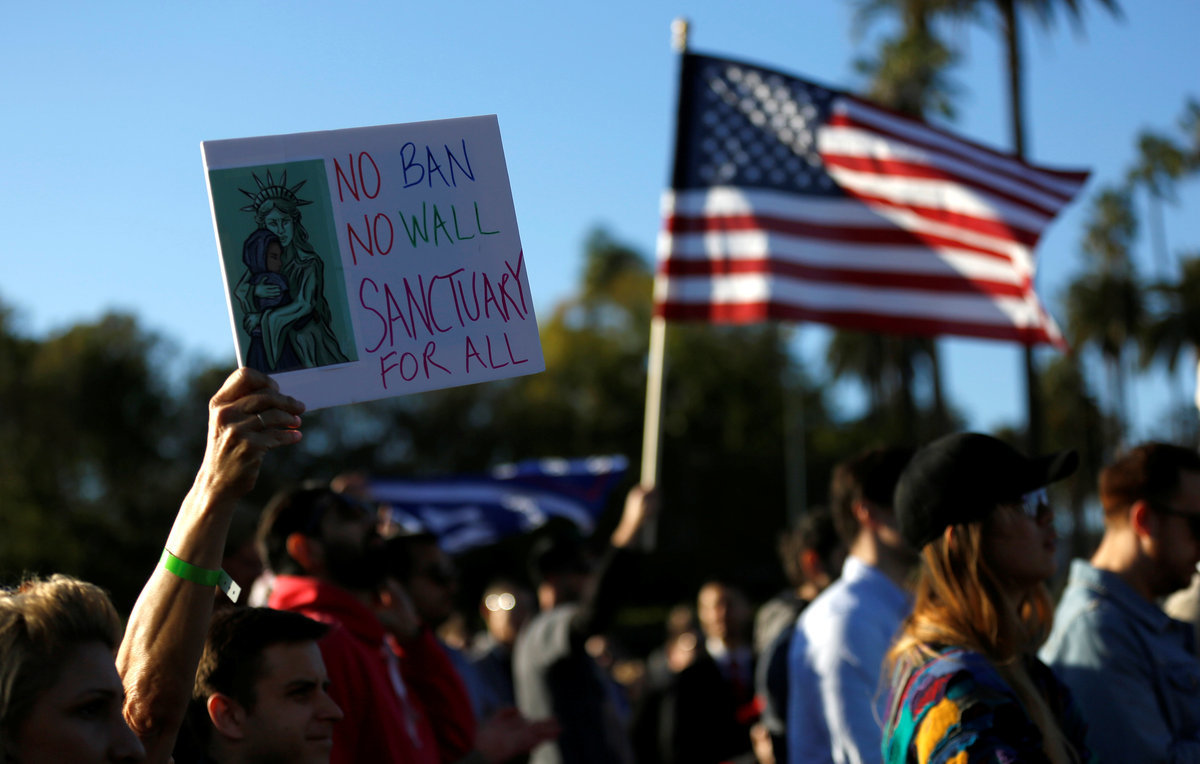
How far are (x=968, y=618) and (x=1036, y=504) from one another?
38cm

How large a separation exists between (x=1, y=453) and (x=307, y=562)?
35.9 m

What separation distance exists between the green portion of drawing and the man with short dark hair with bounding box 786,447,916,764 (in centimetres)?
228

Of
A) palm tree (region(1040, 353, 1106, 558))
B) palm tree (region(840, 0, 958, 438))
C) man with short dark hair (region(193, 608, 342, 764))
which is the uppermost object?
palm tree (region(840, 0, 958, 438))

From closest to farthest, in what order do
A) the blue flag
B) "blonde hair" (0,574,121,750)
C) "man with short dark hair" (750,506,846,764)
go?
1. "blonde hair" (0,574,121,750)
2. "man with short dark hair" (750,506,846,764)
3. the blue flag

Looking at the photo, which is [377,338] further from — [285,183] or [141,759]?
[141,759]

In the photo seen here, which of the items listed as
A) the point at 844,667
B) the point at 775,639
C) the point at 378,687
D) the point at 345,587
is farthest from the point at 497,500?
the point at 378,687

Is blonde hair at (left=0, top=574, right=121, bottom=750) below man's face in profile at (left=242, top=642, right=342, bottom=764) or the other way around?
the other way around

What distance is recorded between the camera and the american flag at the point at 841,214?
7.53 m

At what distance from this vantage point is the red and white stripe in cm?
750

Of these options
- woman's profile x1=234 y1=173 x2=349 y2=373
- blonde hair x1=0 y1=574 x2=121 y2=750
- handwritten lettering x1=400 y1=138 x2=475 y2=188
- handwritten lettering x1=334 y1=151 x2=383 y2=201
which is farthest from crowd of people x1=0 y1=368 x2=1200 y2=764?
handwritten lettering x1=400 y1=138 x2=475 y2=188

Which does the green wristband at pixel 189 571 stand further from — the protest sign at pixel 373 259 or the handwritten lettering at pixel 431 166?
the handwritten lettering at pixel 431 166

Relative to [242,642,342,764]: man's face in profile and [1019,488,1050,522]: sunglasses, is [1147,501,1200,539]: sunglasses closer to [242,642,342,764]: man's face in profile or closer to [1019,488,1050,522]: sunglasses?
[1019,488,1050,522]: sunglasses

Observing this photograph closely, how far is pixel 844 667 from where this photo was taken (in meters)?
4.03

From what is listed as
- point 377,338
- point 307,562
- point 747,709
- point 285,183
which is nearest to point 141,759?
point 377,338
